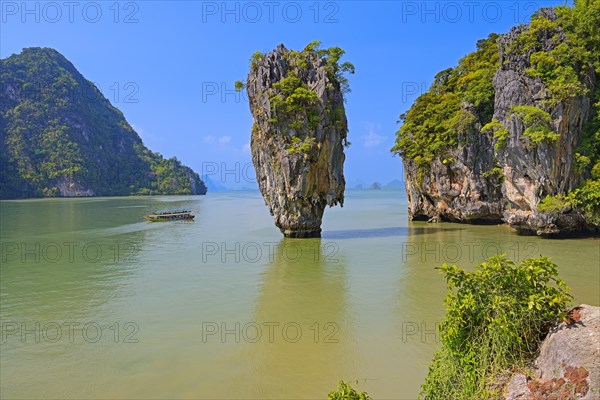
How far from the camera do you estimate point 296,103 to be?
2283 cm

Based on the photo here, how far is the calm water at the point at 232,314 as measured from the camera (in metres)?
6.92

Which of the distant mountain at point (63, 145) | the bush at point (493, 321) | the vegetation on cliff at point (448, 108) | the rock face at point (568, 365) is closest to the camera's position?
the rock face at point (568, 365)

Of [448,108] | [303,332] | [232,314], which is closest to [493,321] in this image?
[303,332]

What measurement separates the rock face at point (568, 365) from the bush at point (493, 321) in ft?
Answer: 0.49

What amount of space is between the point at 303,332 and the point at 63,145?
4697 inches

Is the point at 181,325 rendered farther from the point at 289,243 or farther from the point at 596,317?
the point at 289,243

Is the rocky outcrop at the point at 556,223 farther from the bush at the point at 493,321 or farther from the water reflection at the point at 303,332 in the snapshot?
the bush at the point at 493,321

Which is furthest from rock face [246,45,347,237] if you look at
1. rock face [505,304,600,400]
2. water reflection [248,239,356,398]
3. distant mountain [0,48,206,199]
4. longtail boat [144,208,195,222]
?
distant mountain [0,48,206,199]

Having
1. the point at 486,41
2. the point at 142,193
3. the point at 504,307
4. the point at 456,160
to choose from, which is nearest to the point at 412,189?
the point at 456,160

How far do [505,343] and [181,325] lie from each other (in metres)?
8.50

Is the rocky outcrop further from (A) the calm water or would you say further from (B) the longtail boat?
(B) the longtail boat

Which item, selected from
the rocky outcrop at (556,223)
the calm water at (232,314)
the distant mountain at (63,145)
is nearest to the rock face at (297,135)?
the calm water at (232,314)

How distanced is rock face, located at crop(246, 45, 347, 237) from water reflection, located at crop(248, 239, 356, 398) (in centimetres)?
717

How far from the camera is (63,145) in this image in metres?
106
